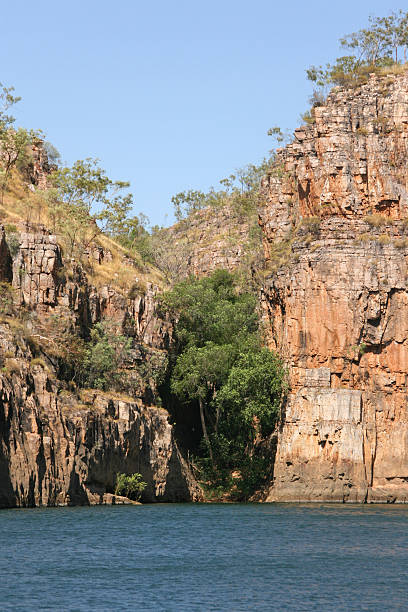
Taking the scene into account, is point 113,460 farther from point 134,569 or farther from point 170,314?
point 134,569

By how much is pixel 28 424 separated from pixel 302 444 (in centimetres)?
2213

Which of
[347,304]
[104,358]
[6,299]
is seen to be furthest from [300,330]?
[6,299]

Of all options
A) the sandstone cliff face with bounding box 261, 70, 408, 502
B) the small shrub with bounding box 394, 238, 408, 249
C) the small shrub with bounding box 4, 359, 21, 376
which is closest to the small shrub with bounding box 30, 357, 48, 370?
the small shrub with bounding box 4, 359, 21, 376

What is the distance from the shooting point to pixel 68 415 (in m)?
64.9

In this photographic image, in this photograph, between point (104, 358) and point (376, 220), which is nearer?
point (104, 358)

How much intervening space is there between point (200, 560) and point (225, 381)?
108 ft

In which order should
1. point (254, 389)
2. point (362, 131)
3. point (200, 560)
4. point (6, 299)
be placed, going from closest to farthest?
1. point (200, 560)
2. point (6, 299)
3. point (254, 389)
4. point (362, 131)

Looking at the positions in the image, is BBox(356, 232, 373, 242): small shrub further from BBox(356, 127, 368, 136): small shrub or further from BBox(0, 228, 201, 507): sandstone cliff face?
BBox(0, 228, 201, 507): sandstone cliff face

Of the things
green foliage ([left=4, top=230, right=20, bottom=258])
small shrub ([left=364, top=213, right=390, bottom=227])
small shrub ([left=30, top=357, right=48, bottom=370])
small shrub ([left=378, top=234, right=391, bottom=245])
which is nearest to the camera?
small shrub ([left=30, top=357, right=48, bottom=370])

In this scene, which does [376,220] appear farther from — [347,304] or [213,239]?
[213,239]

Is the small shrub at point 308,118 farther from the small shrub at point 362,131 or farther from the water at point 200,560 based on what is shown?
the water at point 200,560

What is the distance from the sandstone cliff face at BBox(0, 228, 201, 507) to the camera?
199 feet

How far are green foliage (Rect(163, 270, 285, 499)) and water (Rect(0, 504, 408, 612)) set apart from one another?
12801 mm

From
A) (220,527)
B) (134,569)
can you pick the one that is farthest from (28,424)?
(134,569)
